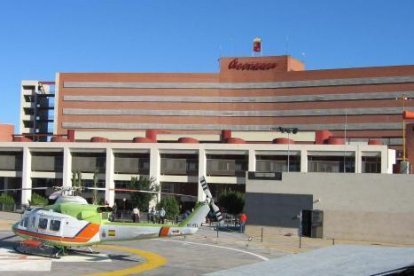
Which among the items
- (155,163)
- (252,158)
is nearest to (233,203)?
(252,158)

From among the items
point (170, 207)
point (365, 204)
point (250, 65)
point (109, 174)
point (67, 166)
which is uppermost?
point (250, 65)

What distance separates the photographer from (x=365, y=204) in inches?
1730

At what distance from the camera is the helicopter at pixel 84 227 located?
2856cm

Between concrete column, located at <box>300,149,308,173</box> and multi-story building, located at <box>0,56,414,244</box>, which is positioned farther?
concrete column, located at <box>300,149,308,173</box>

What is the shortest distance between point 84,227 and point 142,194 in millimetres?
39522

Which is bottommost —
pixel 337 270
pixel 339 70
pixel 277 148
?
pixel 337 270

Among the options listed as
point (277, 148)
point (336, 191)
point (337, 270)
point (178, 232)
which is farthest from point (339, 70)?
point (337, 270)

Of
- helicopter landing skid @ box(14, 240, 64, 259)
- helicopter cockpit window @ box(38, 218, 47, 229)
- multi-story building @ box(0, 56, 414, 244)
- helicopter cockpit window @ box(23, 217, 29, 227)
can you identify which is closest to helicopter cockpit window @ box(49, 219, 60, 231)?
helicopter cockpit window @ box(38, 218, 47, 229)

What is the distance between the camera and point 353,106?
11100 cm

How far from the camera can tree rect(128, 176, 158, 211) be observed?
68.8m

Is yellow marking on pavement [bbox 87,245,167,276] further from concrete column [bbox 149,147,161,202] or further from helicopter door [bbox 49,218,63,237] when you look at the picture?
concrete column [bbox 149,147,161,202]

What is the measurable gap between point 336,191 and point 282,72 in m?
76.2

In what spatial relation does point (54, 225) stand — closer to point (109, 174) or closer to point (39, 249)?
point (39, 249)

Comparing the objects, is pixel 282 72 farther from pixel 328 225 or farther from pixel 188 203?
pixel 328 225
